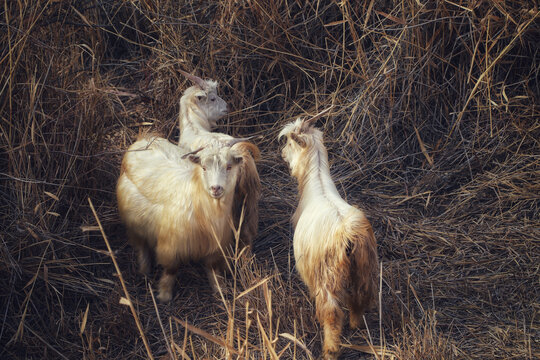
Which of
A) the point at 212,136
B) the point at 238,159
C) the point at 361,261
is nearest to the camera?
the point at 361,261

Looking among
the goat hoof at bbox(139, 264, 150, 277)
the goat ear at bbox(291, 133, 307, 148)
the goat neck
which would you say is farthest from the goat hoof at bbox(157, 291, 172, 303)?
the goat ear at bbox(291, 133, 307, 148)

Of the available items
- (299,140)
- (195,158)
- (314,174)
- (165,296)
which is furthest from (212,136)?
(165,296)

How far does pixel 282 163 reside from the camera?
5.16 meters

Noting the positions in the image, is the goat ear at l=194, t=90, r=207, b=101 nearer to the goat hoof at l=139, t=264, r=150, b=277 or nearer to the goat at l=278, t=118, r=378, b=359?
the goat hoof at l=139, t=264, r=150, b=277

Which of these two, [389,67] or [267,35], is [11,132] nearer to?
[267,35]

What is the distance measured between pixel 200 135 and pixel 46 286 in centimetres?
169

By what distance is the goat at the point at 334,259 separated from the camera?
3.08 m

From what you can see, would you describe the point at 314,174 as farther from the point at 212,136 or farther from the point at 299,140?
the point at 212,136

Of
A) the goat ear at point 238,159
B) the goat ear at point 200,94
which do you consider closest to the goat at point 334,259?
the goat ear at point 238,159

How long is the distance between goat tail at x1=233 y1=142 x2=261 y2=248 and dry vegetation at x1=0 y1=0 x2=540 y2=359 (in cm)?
26

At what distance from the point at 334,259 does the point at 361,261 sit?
147 millimetres

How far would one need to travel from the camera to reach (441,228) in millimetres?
4363

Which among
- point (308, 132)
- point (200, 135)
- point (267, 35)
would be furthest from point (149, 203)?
point (267, 35)

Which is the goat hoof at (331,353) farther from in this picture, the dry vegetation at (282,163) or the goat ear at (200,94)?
the goat ear at (200,94)
